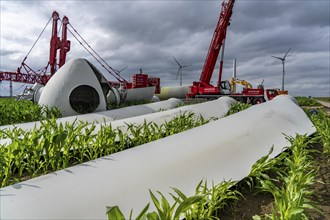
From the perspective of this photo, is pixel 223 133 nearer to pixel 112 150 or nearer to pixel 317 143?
pixel 112 150

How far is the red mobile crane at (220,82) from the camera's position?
20.9m

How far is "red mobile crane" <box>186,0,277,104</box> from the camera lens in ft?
68.5

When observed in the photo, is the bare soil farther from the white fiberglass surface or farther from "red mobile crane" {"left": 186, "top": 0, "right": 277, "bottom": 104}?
"red mobile crane" {"left": 186, "top": 0, "right": 277, "bottom": 104}

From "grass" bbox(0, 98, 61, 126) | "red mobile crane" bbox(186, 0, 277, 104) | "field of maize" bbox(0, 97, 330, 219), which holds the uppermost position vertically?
"red mobile crane" bbox(186, 0, 277, 104)

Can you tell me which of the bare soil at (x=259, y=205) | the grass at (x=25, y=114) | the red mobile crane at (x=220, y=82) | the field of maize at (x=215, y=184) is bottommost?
the bare soil at (x=259, y=205)

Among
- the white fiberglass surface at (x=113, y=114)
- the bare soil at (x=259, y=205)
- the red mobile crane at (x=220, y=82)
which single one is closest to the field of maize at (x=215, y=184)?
the bare soil at (x=259, y=205)

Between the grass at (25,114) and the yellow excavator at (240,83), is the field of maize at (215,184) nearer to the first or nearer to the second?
the grass at (25,114)

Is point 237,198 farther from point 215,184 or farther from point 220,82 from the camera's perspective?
point 220,82

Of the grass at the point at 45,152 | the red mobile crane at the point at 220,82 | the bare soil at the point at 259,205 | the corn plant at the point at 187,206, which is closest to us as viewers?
the corn plant at the point at 187,206

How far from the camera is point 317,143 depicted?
211 inches

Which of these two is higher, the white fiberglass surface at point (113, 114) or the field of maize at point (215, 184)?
the white fiberglass surface at point (113, 114)

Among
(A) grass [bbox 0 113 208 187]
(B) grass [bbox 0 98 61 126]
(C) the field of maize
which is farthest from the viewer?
(B) grass [bbox 0 98 61 126]

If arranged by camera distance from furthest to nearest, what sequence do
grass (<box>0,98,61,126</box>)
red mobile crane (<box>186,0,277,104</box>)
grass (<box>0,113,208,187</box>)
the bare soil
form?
1. red mobile crane (<box>186,0,277,104</box>)
2. grass (<box>0,98,61,126</box>)
3. grass (<box>0,113,208,187</box>)
4. the bare soil

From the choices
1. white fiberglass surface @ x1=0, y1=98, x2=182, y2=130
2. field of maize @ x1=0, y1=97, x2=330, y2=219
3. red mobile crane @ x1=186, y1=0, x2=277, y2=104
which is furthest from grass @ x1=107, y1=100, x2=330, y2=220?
red mobile crane @ x1=186, y1=0, x2=277, y2=104
